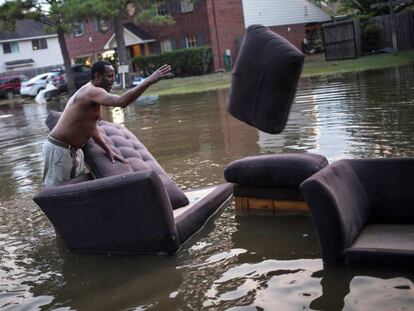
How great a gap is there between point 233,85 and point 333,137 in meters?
5.87

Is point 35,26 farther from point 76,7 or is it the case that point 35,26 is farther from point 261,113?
point 261,113

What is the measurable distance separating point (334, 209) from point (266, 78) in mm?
1328

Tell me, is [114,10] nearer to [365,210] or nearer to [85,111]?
[85,111]

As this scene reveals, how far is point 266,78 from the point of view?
5.48 metres

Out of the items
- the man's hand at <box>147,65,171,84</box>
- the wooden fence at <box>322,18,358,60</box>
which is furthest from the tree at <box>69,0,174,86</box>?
the man's hand at <box>147,65,171,84</box>

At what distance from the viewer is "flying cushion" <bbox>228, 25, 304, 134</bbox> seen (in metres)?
5.37

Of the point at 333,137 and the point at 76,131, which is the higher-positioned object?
the point at 76,131

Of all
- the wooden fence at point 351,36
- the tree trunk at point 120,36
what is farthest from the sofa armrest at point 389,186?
the tree trunk at point 120,36

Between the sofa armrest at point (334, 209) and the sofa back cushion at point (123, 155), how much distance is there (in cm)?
243

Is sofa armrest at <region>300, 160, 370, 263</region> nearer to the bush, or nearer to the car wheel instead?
the bush

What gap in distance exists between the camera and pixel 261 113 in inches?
222

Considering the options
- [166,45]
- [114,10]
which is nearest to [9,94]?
[166,45]

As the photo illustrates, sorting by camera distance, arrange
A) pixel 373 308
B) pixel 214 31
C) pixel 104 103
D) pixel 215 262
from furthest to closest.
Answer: pixel 214 31 < pixel 104 103 < pixel 215 262 < pixel 373 308

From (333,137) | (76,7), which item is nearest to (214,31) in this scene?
(76,7)
